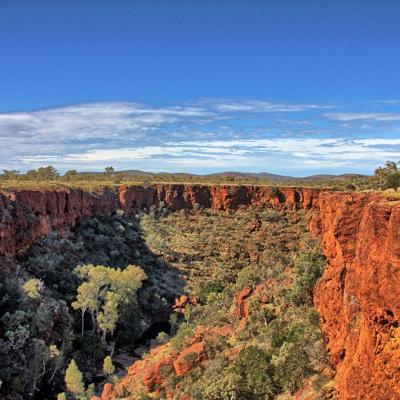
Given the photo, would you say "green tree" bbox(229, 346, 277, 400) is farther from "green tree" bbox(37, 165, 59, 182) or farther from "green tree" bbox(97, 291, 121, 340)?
"green tree" bbox(37, 165, 59, 182)

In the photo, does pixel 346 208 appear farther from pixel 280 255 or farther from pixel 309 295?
pixel 280 255

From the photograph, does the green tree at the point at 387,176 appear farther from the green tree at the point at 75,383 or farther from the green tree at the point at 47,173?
the green tree at the point at 47,173

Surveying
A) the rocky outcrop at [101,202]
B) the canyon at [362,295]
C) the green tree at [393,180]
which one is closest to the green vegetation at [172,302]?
the rocky outcrop at [101,202]

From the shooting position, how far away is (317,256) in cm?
3197

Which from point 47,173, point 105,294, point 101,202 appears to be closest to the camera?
point 105,294

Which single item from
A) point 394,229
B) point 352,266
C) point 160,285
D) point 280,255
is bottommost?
point 160,285

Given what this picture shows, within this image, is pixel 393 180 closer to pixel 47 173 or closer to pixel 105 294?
pixel 105 294

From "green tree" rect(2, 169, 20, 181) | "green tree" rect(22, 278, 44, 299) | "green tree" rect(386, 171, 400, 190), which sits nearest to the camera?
"green tree" rect(386, 171, 400, 190)

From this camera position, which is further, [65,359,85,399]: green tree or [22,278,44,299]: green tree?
[22,278,44,299]: green tree

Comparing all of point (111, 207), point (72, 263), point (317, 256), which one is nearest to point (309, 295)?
point (317, 256)

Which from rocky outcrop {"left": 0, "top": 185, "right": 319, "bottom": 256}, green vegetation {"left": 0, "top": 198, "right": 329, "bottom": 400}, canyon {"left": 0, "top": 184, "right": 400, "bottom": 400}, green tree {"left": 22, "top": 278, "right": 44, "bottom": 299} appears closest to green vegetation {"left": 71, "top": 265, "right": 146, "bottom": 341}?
green vegetation {"left": 0, "top": 198, "right": 329, "bottom": 400}

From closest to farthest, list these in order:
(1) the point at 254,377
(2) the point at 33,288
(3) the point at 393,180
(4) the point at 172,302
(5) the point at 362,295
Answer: (5) the point at 362,295
(1) the point at 254,377
(3) the point at 393,180
(2) the point at 33,288
(4) the point at 172,302

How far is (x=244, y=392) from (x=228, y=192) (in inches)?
2214

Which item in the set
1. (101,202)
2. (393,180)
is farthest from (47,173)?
(393,180)
